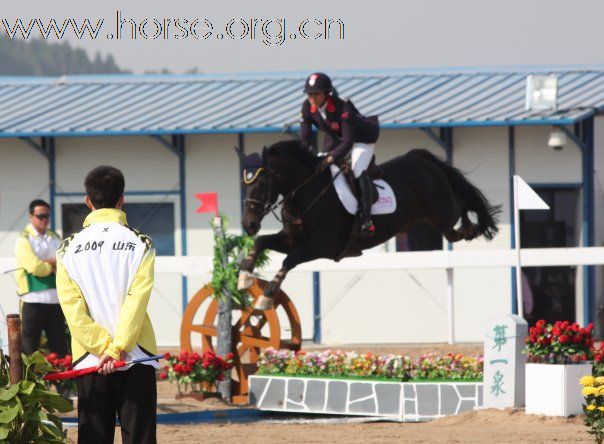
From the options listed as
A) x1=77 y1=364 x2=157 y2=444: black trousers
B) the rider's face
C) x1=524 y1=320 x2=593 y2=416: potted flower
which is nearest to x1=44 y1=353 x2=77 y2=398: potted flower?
the rider's face

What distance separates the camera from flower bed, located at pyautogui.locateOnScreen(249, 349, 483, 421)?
10.3 metres

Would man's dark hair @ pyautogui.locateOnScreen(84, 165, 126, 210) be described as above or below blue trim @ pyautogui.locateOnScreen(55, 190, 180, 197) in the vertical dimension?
below

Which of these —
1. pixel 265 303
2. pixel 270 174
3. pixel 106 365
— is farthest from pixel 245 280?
pixel 106 365

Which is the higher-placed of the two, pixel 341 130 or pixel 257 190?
pixel 341 130

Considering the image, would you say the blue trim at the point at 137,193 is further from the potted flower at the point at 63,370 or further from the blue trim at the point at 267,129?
the potted flower at the point at 63,370

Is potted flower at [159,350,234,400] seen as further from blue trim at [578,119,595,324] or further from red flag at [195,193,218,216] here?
blue trim at [578,119,595,324]

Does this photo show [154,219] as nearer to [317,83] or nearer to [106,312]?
[317,83]

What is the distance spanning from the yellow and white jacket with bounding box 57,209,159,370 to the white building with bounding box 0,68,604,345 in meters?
12.3

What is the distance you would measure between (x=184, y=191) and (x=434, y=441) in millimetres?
10516

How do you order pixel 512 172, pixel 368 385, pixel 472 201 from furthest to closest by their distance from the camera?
pixel 512 172 → pixel 472 201 → pixel 368 385

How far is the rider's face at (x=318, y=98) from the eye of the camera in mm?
10008

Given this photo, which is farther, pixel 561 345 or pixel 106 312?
pixel 561 345

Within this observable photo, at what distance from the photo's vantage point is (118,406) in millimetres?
5051

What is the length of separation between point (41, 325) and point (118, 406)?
5947mm
